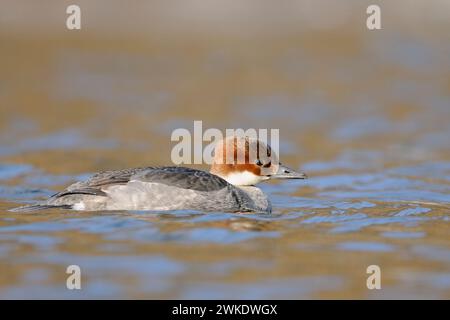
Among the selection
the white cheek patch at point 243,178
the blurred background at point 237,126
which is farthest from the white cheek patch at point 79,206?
the white cheek patch at point 243,178

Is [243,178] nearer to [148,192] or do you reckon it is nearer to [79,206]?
[148,192]

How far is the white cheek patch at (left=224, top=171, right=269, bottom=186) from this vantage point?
35.0 feet

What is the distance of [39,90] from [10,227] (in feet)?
29.2

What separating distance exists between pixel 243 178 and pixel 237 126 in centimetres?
575

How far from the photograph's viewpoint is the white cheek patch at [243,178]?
10.7m

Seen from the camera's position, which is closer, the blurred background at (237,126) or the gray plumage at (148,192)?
the blurred background at (237,126)

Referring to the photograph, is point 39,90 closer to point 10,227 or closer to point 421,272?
point 10,227

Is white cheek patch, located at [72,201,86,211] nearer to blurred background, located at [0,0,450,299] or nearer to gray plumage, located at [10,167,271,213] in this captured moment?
gray plumage, located at [10,167,271,213]

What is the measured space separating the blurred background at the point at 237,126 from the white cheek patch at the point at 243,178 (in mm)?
498

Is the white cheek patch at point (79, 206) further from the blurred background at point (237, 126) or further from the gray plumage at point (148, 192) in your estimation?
the blurred background at point (237, 126)

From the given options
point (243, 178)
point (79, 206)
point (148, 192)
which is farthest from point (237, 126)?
point (79, 206)

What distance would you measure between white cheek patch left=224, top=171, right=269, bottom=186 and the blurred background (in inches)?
19.6

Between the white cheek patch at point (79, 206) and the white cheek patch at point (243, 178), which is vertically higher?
the white cheek patch at point (243, 178)

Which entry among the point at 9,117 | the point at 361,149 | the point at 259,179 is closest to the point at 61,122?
the point at 9,117
